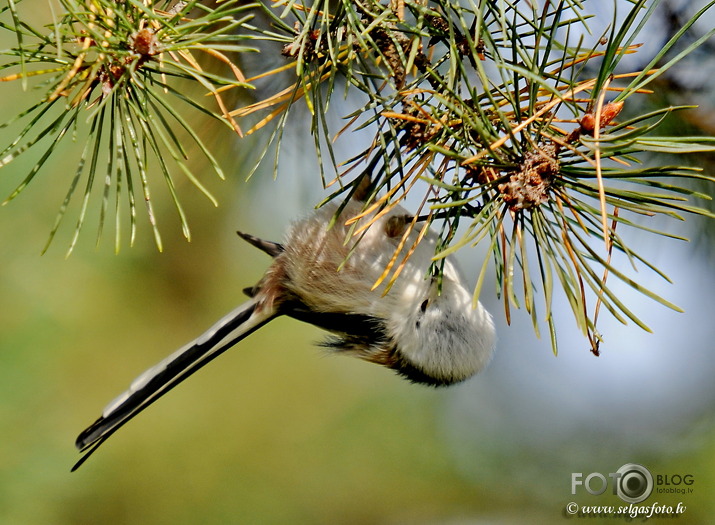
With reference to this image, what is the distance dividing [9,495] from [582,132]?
1892 mm

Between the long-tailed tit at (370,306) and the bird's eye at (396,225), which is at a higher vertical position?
the bird's eye at (396,225)

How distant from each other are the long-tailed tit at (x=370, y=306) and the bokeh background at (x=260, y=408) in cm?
30

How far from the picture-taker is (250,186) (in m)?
1.67

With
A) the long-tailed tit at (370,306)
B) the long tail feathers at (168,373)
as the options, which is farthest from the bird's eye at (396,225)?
the long tail feathers at (168,373)

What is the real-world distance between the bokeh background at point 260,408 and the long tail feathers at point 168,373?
38cm

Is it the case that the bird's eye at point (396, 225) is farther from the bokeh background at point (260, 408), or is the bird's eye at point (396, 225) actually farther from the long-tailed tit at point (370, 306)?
the bokeh background at point (260, 408)

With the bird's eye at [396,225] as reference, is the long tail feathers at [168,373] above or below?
below

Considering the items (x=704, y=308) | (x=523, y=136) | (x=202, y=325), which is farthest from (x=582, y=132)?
(x=202, y=325)

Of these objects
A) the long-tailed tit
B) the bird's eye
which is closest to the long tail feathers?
the long-tailed tit

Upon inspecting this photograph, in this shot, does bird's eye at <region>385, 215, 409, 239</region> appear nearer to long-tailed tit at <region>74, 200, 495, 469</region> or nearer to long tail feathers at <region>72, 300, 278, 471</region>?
long-tailed tit at <region>74, 200, 495, 469</region>

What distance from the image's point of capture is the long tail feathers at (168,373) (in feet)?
3.44

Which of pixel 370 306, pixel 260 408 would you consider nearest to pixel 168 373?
pixel 370 306

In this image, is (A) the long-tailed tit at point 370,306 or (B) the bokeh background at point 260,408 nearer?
(A) the long-tailed tit at point 370,306

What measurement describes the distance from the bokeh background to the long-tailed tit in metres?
0.30
